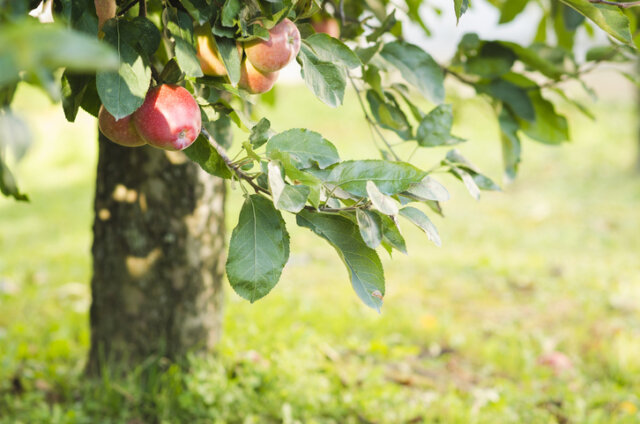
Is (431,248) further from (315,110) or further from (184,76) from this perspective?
(315,110)

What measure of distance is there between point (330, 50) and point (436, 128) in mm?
261

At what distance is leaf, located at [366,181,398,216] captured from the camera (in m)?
0.63

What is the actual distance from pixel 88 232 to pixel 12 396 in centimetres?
225

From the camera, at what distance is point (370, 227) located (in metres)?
0.66

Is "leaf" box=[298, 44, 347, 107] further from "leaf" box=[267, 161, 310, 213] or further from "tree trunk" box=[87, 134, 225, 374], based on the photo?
"tree trunk" box=[87, 134, 225, 374]

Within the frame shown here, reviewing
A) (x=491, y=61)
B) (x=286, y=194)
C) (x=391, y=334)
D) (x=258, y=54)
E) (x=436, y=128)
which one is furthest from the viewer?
(x=391, y=334)

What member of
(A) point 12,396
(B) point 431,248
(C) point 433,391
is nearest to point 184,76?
(A) point 12,396

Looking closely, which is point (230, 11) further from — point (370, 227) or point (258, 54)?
point (370, 227)

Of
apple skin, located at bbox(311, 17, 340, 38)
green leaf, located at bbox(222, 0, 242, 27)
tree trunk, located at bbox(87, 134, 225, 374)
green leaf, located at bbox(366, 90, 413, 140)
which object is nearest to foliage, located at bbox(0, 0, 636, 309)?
green leaf, located at bbox(222, 0, 242, 27)

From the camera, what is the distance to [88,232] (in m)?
3.59

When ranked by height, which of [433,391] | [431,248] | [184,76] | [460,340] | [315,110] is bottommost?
[315,110]

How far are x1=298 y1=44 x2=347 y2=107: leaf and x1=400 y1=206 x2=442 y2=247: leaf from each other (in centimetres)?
17

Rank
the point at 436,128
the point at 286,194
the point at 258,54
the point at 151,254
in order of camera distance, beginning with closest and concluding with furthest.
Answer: the point at 286,194 → the point at 258,54 → the point at 436,128 → the point at 151,254

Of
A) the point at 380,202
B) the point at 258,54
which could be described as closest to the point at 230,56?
the point at 258,54
